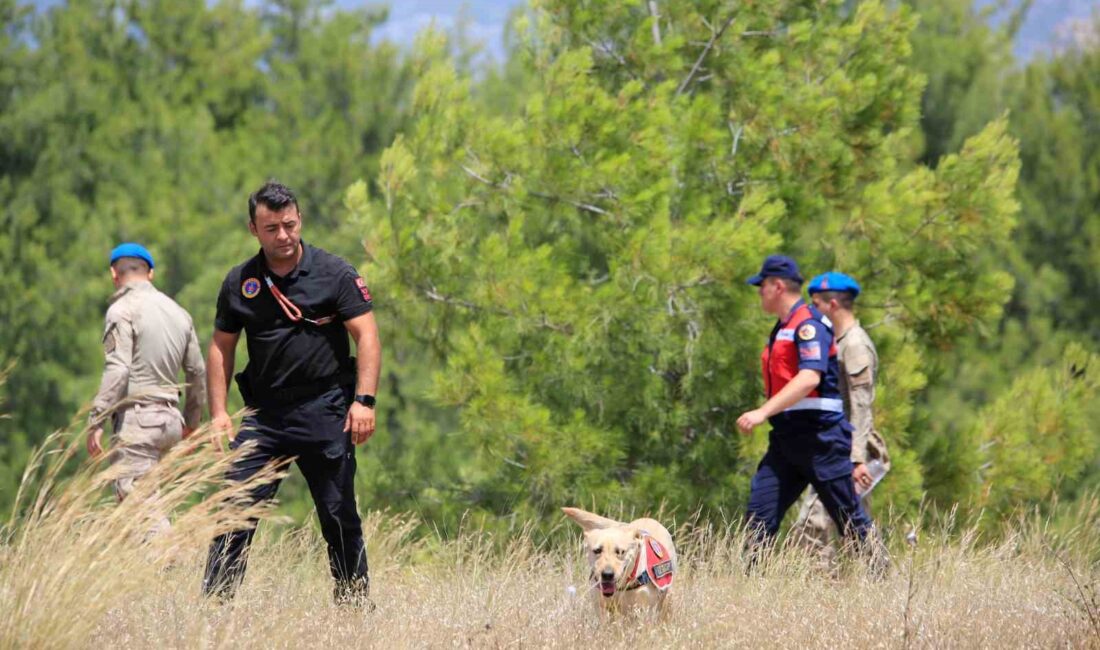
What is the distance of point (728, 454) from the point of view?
24.8 feet

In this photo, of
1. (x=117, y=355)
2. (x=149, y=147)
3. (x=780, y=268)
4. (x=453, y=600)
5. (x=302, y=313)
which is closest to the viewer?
(x=302, y=313)

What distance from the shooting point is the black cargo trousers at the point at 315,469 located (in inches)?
166

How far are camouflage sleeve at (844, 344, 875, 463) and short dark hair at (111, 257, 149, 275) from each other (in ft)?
10.1

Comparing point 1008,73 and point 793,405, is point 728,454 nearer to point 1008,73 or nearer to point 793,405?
point 793,405

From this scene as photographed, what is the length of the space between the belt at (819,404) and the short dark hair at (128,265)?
283 centimetres

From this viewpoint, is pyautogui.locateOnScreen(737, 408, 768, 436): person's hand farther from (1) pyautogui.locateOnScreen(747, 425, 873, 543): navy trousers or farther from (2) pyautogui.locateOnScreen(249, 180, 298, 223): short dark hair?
(2) pyautogui.locateOnScreen(249, 180, 298, 223): short dark hair

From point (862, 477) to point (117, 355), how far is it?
10.5 ft

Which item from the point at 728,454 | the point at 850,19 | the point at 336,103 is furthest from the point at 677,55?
the point at 336,103

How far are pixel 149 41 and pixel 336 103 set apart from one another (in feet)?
8.79

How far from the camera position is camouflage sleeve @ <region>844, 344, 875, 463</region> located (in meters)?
5.58

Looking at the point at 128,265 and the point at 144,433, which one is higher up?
the point at 128,265

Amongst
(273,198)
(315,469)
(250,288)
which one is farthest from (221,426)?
(273,198)

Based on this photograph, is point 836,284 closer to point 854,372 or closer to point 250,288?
point 854,372

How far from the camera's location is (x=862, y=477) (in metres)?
5.58
